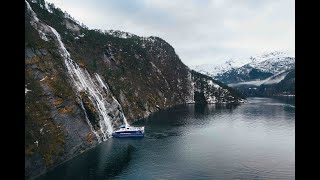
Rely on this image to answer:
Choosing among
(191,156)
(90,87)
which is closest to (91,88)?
(90,87)

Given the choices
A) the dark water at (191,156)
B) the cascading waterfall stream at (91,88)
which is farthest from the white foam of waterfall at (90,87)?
the dark water at (191,156)

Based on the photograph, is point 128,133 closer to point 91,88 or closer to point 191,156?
point 91,88

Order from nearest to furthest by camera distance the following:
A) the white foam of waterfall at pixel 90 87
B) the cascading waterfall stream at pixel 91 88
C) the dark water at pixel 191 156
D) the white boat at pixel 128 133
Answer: the dark water at pixel 191 156, the cascading waterfall stream at pixel 91 88, the white foam of waterfall at pixel 90 87, the white boat at pixel 128 133

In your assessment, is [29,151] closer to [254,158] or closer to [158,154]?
[158,154]

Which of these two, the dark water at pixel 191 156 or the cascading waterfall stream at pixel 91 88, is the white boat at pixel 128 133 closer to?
the cascading waterfall stream at pixel 91 88

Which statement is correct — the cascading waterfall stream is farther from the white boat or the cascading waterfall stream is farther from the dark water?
the dark water

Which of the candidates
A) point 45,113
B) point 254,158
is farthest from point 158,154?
point 45,113

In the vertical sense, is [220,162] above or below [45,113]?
below

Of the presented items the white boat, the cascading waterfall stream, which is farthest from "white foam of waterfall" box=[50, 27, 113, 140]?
the white boat
